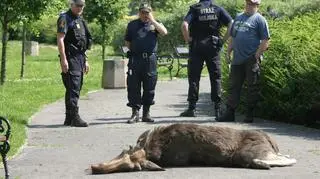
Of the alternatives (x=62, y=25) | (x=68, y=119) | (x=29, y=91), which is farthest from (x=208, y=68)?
(x=29, y=91)

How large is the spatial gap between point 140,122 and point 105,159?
11.5 feet

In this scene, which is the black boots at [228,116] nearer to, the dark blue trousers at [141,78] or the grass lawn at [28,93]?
the dark blue trousers at [141,78]

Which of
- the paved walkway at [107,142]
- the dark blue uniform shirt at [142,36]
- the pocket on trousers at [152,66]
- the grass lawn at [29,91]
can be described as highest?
the dark blue uniform shirt at [142,36]

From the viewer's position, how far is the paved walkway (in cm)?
806

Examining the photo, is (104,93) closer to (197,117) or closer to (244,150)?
(197,117)

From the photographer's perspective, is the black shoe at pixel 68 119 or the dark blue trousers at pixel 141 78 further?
the dark blue trousers at pixel 141 78

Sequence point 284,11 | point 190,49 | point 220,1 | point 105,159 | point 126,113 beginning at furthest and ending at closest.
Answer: point 220,1 < point 284,11 < point 126,113 < point 190,49 < point 105,159

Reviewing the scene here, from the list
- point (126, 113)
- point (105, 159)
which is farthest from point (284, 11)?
point (105, 159)

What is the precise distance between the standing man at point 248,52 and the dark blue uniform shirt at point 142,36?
135 cm

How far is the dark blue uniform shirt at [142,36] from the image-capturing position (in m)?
12.2

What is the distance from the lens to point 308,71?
12164mm

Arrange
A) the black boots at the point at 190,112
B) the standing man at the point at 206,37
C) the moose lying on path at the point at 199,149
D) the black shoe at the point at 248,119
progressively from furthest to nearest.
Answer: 1. the black boots at the point at 190,112
2. the standing man at the point at 206,37
3. the black shoe at the point at 248,119
4. the moose lying on path at the point at 199,149

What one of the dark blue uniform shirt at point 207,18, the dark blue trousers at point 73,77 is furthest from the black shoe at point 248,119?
the dark blue trousers at point 73,77

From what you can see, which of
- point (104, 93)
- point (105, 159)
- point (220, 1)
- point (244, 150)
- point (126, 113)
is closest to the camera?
point (244, 150)
